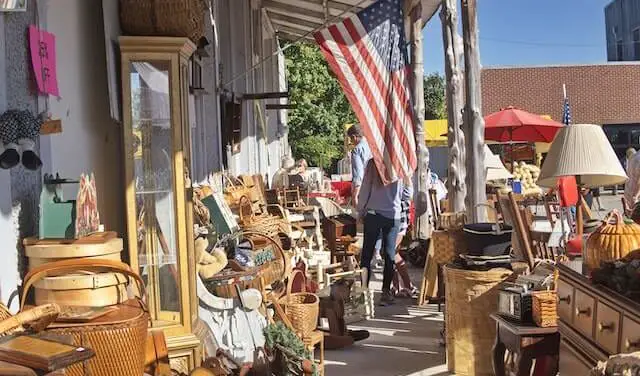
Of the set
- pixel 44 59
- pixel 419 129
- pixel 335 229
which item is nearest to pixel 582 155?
pixel 44 59

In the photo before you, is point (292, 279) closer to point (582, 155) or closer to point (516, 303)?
point (516, 303)

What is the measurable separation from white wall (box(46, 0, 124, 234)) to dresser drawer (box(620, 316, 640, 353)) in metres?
2.29

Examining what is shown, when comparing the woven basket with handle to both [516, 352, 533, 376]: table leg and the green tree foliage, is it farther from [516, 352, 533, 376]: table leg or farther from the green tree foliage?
the green tree foliage

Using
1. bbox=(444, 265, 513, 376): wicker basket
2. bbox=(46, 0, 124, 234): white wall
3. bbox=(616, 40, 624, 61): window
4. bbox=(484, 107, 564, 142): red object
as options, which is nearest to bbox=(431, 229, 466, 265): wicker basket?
bbox=(444, 265, 513, 376): wicker basket

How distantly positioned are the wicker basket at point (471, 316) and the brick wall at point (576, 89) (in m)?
26.0

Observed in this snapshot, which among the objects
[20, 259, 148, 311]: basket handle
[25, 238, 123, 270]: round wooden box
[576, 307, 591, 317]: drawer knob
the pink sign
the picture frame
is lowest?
[576, 307, 591, 317]: drawer knob

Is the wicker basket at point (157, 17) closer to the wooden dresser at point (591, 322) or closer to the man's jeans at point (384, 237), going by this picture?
the wooden dresser at point (591, 322)

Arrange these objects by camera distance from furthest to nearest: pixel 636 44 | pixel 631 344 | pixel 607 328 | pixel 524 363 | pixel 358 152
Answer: pixel 636 44 → pixel 358 152 → pixel 524 363 → pixel 607 328 → pixel 631 344

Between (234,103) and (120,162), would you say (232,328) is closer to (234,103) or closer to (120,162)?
(120,162)

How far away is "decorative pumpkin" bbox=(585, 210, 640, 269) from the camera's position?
2758 mm

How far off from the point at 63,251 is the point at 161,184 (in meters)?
0.95

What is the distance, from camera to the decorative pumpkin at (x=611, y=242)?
2.76m

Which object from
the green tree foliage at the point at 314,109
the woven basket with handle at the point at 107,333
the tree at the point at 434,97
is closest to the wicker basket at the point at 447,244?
the woven basket with handle at the point at 107,333

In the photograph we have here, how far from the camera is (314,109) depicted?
93.0 ft
